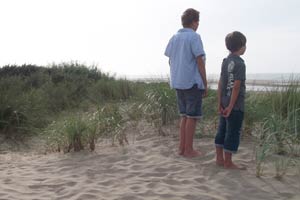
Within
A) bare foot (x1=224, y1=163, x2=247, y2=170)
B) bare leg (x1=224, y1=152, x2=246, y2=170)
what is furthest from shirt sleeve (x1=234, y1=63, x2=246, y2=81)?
bare foot (x1=224, y1=163, x2=247, y2=170)

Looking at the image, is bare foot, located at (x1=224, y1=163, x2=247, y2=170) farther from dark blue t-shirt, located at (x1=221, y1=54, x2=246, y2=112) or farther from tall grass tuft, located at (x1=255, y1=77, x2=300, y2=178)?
dark blue t-shirt, located at (x1=221, y1=54, x2=246, y2=112)

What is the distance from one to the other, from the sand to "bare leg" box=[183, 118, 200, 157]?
96mm

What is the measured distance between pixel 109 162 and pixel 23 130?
3250 millimetres

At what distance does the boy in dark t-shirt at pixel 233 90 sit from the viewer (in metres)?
4.63

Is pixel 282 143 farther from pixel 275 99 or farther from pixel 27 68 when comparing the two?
pixel 27 68

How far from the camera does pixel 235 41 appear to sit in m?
4.74

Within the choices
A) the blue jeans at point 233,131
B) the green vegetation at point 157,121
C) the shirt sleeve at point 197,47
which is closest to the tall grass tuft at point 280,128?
the green vegetation at point 157,121

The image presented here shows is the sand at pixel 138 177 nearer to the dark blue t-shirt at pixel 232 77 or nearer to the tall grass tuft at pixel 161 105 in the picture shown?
the dark blue t-shirt at pixel 232 77

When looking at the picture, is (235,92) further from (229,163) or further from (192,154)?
(192,154)

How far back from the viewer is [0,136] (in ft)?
25.9

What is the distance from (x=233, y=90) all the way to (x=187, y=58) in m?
0.84

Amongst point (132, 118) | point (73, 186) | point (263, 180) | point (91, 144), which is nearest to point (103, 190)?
point (73, 186)

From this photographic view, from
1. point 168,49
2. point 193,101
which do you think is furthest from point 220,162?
point 168,49

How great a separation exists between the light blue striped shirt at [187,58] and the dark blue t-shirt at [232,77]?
44 cm
